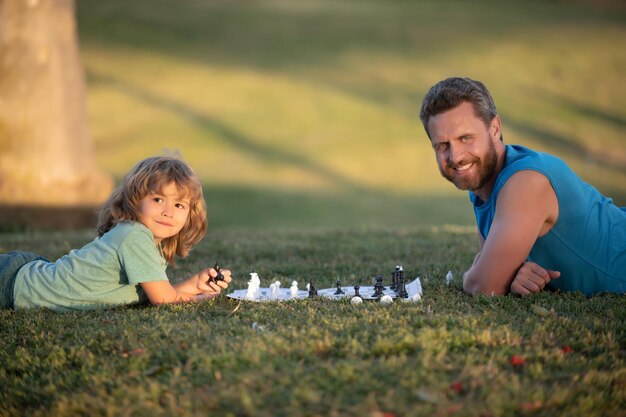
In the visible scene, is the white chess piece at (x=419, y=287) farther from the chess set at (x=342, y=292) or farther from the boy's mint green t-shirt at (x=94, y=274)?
the boy's mint green t-shirt at (x=94, y=274)

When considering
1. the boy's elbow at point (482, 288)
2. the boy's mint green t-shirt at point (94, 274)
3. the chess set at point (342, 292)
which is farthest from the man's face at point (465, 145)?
the boy's mint green t-shirt at point (94, 274)

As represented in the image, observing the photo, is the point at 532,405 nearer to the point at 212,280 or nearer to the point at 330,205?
the point at 212,280

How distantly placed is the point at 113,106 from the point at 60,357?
20.6m

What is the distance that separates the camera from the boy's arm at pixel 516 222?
505 cm

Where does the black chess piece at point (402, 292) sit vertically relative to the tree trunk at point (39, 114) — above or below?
below

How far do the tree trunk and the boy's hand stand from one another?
7899mm

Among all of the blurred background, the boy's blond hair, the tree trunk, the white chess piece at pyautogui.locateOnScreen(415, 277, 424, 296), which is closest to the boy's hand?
the boy's blond hair

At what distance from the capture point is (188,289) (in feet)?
18.0

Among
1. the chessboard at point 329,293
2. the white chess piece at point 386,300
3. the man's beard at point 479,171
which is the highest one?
the man's beard at point 479,171

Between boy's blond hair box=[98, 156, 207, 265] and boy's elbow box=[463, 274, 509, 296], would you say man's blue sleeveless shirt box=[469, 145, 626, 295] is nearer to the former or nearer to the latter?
boy's elbow box=[463, 274, 509, 296]

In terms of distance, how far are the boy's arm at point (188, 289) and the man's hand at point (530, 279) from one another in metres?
1.96

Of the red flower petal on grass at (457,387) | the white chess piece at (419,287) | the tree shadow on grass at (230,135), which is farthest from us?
the tree shadow on grass at (230,135)

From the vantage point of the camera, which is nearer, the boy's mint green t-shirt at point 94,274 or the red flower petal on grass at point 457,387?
the red flower petal on grass at point 457,387

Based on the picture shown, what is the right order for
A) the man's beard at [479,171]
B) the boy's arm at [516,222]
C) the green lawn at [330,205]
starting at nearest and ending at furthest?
the green lawn at [330,205] < the boy's arm at [516,222] < the man's beard at [479,171]
